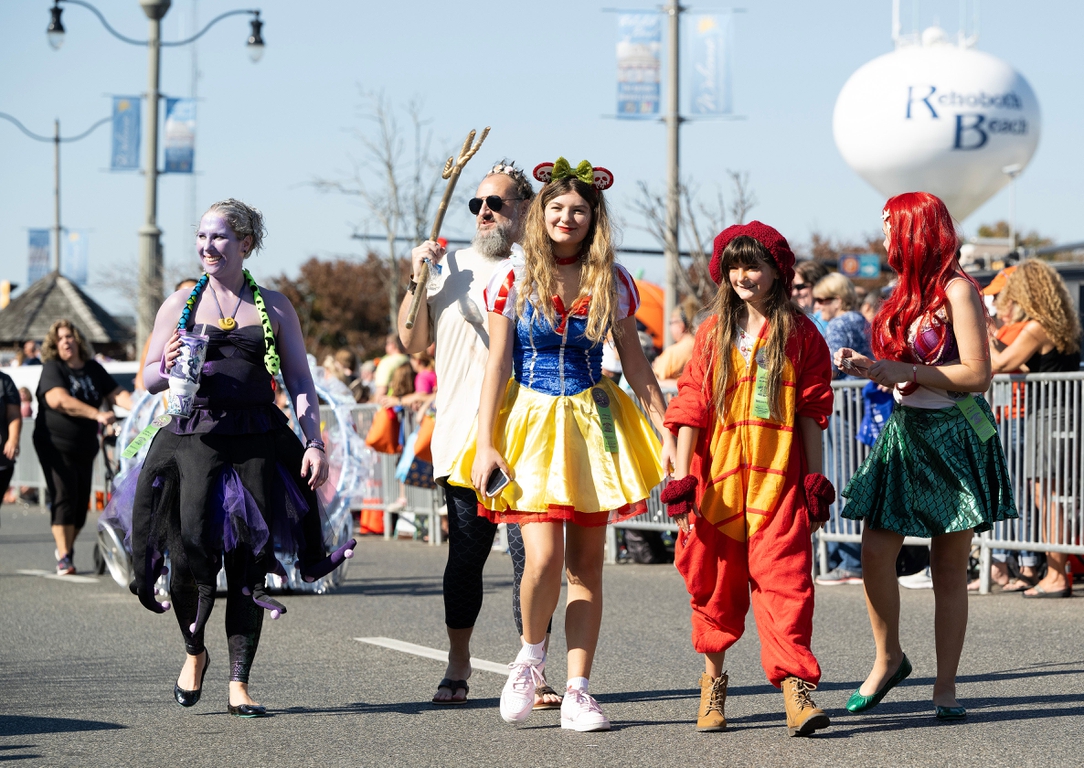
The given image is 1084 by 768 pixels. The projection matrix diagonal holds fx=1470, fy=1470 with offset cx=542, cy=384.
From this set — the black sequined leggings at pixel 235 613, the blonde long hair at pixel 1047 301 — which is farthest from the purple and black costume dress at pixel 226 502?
the blonde long hair at pixel 1047 301

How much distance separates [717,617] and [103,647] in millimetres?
3643

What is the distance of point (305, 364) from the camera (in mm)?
5629

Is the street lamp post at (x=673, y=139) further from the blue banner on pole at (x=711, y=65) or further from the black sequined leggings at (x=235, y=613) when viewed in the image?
the black sequined leggings at (x=235, y=613)

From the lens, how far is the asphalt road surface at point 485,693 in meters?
4.84

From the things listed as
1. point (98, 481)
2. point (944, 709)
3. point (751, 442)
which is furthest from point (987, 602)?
point (98, 481)

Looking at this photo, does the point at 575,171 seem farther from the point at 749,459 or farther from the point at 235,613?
the point at 235,613

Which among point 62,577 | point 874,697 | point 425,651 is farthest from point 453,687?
point 62,577

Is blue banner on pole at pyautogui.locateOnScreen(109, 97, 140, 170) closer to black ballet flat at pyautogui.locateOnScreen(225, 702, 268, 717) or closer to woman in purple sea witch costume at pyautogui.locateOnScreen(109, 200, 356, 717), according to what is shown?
woman in purple sea witch costume at pyautogui.locateOnScreen(109, 200, 356, 717)

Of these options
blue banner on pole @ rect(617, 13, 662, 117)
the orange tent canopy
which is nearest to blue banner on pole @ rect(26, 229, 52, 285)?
the orange tent canopy

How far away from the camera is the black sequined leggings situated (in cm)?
552

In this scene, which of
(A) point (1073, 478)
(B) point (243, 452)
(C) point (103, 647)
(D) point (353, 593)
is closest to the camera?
(B) point (243, 452)

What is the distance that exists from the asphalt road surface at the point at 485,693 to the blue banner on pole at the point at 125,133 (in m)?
15.0

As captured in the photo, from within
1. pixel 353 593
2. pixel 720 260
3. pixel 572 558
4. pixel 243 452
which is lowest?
pixel 353 593

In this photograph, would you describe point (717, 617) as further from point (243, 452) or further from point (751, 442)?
point (243, 452)
